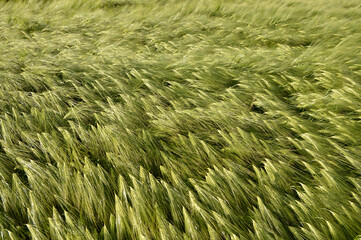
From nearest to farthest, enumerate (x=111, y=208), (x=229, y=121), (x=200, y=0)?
(x=111, y=208) < (x=229, y=121) < (x=200, y=0)

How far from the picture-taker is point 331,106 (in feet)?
6.23

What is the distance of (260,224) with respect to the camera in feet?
3.72

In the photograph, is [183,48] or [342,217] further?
[183,48]

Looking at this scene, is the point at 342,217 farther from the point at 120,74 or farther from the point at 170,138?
the point at 120,74

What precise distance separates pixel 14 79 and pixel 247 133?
236cm

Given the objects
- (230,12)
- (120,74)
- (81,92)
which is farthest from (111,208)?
(230,12)

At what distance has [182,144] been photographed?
1713mm

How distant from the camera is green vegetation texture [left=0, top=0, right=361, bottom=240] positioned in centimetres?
120

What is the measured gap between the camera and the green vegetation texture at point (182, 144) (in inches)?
47.2

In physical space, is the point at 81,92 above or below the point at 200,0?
below

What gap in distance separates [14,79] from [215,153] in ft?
7.32

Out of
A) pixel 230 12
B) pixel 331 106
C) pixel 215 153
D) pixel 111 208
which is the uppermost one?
pixel 230 12

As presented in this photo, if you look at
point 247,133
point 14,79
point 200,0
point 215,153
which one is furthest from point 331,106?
point 200,0

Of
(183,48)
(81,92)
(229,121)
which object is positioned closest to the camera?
(229,121)
